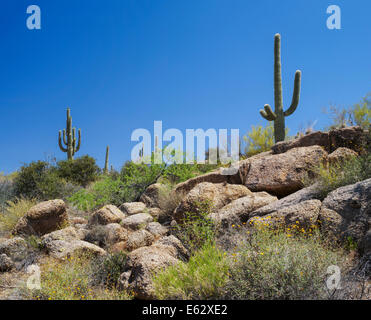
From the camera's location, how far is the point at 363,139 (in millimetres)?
8391

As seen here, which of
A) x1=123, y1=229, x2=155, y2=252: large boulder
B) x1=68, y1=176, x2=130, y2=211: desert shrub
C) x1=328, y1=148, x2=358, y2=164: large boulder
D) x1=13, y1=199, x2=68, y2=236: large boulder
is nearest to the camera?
x1=123, y1=229, x2=155, y2=252: large boulder

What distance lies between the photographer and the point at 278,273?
4027 mm

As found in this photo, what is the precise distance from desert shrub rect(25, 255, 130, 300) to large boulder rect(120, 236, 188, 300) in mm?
198

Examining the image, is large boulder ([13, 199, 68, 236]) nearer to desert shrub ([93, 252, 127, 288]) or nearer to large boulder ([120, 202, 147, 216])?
large boulder ([120, 202, 147, 216])

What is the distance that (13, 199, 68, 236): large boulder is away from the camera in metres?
8.83

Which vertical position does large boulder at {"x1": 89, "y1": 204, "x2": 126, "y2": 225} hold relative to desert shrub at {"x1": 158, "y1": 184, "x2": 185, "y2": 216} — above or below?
below

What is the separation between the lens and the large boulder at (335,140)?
851cm

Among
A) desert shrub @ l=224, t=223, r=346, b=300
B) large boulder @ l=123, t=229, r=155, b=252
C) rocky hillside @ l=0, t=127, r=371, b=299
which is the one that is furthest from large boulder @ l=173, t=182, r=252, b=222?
desert shrub @ l=224, t=223, r=346, b=300

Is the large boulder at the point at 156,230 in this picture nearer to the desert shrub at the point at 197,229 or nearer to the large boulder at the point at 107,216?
the desert shrub at the point at 197,229

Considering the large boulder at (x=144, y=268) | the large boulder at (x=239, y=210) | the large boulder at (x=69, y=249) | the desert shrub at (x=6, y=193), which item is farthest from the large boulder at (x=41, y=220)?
the desert shrub at (x=6, y=193)

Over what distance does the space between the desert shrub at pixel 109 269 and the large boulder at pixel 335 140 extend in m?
5.68

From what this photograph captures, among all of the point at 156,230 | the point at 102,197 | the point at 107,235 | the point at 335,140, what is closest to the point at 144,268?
the point at 156,230
